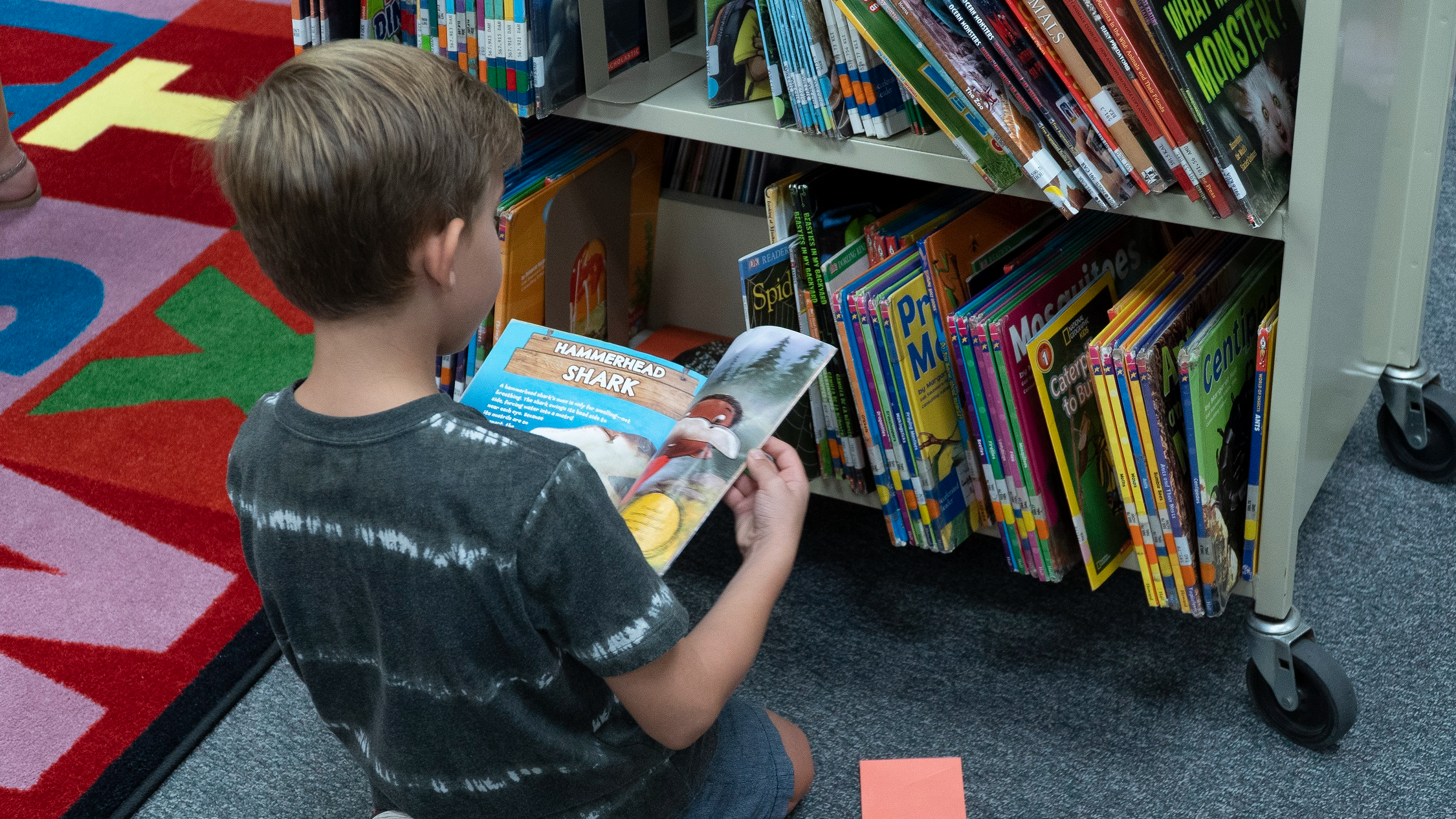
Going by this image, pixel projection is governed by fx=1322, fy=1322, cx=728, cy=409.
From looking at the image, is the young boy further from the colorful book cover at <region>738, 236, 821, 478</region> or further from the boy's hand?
the colorful book cover at <region>738, 236, 821, 478</region>

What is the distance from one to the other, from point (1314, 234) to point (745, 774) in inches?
24.9

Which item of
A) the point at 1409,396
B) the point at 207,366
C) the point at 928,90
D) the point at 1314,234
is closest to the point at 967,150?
the point at 928,90

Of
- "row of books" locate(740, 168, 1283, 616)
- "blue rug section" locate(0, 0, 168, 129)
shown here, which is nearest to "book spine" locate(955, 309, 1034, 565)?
"row of books" locate(740, 168, 1283, 616)

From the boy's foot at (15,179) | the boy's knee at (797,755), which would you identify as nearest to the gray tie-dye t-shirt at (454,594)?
the boy's knee at (797,755)

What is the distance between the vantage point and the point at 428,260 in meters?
0.78

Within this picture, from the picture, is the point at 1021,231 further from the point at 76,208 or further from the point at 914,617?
the point at 76,208

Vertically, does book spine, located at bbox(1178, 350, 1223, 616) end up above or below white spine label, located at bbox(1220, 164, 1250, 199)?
below

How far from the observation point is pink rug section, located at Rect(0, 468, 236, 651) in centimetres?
149

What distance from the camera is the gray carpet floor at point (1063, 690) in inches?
48.6

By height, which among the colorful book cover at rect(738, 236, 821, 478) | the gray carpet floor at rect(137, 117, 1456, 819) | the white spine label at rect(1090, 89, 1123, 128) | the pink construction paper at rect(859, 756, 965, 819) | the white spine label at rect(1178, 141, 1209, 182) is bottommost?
the pink construction paper at rect(859, 756, 965, 819)

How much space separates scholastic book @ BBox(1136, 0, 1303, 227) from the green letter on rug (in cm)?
132

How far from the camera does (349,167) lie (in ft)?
2.43

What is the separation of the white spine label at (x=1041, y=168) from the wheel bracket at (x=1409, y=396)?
74 centimetres

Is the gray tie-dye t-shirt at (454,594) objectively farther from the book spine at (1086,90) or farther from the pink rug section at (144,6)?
the pink rug section at (144,6)
